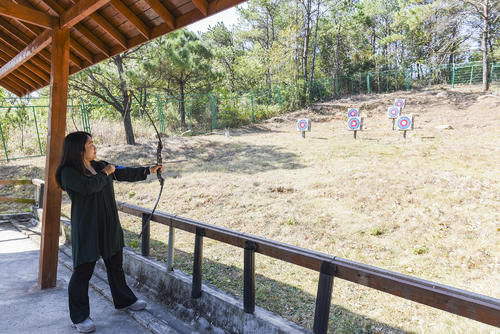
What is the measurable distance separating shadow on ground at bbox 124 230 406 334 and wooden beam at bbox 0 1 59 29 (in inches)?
121

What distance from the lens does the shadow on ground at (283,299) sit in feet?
9.82

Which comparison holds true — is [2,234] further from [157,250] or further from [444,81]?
[444,81]

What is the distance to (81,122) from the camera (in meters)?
13.0

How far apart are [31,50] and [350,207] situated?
16.9 ft

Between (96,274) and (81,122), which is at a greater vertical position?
(81,122)

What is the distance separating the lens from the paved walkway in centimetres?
274

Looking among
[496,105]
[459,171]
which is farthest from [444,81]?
[459,171]

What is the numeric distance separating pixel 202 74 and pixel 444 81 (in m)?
19.4

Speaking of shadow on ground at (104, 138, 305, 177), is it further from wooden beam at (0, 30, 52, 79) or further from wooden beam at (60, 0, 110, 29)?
wooden beam at (60, 0, 110, 29)

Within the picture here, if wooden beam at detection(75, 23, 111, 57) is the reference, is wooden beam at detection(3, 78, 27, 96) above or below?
below

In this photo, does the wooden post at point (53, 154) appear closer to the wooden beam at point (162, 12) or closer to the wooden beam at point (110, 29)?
the wooden beam at point (110, 29)

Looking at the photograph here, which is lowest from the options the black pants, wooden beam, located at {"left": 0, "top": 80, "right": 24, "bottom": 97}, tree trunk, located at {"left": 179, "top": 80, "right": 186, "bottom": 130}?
the black pants

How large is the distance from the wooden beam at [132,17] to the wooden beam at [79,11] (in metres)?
0.15

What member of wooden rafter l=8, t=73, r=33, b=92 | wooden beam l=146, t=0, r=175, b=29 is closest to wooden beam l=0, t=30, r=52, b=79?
wooden rafter l=8, t=73, r=33, b=92
